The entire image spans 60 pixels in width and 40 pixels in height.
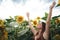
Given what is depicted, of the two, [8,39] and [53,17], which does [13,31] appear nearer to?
[8,39]

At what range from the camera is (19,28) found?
2062 mm

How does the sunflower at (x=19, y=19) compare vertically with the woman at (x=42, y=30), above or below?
above

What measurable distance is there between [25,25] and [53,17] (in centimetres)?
22

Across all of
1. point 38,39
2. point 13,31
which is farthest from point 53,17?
point 13,31

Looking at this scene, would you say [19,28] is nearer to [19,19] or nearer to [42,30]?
[19,19]

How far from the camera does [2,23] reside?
2098mm

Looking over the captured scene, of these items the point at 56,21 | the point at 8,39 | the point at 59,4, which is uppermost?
the point at 59,4

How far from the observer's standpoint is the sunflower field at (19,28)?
1999 millimetres

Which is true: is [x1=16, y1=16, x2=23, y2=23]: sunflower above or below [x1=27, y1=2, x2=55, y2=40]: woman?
above

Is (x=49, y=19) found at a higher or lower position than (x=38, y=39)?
higher

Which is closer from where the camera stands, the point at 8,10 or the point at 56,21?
the point at 56,21

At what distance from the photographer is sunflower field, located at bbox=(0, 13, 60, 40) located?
1999 mm

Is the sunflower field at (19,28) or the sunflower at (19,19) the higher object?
the sunflower at (19,19)

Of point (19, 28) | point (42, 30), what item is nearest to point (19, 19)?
point (19, 28)
